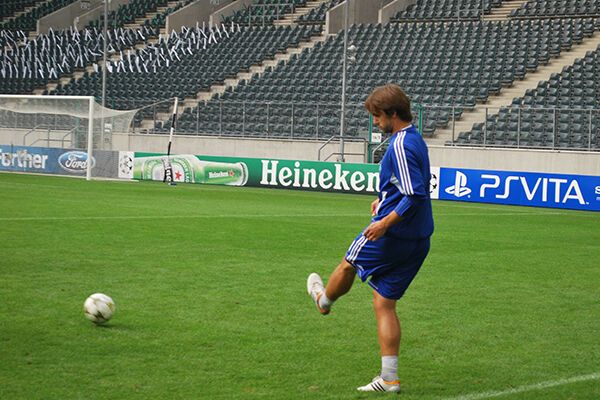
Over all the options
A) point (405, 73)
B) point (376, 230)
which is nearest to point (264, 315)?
point (376, 230)

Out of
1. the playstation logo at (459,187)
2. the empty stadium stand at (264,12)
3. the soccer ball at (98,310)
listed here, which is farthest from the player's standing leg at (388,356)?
the empty stadium stand at (264,12)

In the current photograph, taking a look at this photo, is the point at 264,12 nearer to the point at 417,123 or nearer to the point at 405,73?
the point at 405,73

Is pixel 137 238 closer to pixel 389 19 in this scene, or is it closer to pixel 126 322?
pixel 126 322

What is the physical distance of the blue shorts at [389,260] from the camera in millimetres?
6781

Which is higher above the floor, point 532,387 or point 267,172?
point 267,172

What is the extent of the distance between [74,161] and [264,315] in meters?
27.7

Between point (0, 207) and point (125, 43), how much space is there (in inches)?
1377

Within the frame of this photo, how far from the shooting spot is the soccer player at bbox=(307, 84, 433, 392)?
6.61 meters

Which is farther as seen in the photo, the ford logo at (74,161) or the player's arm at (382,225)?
the ford logo at (74,161)

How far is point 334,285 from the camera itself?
284 inches

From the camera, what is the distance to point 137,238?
1581 centimetres

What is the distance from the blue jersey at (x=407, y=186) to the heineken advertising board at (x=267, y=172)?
23759 mm

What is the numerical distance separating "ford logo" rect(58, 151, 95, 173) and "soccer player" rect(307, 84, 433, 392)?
97.4 ft

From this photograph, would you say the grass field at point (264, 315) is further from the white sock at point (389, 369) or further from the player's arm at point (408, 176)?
the player's arm at point (408, 176)
